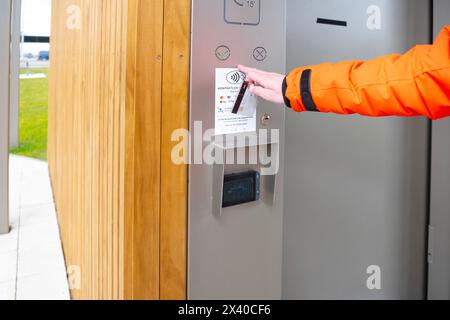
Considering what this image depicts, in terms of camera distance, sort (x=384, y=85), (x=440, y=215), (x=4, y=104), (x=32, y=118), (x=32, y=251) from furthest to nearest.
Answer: (x=32, y=118), (x=4, y=104), (x=32, y=251), (x=440, y=215), (x=384, y=85)

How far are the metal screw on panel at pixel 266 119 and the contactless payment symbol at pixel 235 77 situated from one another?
165mm

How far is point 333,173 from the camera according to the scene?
6.37 feet

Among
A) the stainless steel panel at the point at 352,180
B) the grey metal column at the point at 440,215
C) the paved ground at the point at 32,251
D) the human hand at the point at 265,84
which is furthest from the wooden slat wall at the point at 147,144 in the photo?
the paved ground at the point at 32,251

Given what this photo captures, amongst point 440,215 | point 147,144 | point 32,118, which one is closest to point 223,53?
point 147,144

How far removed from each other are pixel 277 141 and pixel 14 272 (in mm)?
3215

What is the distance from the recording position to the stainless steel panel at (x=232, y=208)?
148cm

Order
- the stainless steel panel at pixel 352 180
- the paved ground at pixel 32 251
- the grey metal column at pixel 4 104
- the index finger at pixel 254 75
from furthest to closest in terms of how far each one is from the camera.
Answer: the grey metal column at pixel 4 104 < the paved ground at pixel 32 251 < the stainless steel panel at pixel 352 180 < the index finger at pixel 254 75

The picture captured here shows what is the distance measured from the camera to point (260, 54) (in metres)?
1.58

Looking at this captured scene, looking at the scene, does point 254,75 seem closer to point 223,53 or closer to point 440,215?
point 223,53

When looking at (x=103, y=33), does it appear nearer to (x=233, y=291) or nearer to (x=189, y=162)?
(x=189, y=162)

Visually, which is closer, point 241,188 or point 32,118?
point 241,188

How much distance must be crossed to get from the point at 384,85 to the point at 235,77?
1.65ft

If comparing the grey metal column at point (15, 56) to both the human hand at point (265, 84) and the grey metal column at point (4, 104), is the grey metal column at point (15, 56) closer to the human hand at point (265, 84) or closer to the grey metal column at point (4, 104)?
the grey metal column at point (4, 104)

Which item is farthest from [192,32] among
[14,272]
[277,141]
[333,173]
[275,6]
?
[14,272]
